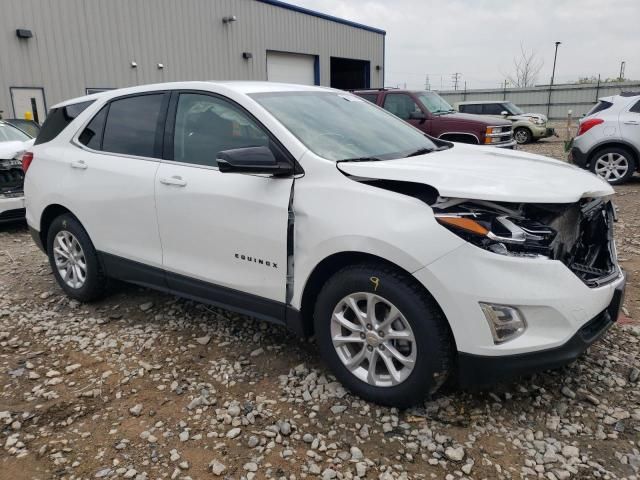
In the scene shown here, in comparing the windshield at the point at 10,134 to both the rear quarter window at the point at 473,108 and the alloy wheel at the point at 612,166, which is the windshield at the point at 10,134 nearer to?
the alloy wheel at the point at 612,166

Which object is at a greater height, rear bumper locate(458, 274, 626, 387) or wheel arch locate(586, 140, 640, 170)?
wheel arch locate(586, 140, 640, 170)

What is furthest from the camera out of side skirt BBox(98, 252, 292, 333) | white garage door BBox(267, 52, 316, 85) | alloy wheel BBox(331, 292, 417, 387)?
white garage door BBox(267, 52, 316, 85)

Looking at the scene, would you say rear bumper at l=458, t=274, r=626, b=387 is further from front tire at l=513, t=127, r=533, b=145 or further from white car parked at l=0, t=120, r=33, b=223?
front tire at l=513, t=127, r=533, b=145

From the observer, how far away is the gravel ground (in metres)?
2.40

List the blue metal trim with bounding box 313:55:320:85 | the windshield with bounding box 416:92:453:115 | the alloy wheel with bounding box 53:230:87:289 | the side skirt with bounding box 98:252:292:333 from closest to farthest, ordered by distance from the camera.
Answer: the side skirt with bounding box 98:252:292:333
the alloy wheel with bounding box 53:230:87:289
the windshield with bounding box 416:92:453:115
the blue metal trim with bounding box 313:55:320:85

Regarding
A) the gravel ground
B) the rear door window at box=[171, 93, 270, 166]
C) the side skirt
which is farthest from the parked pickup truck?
the side skirt

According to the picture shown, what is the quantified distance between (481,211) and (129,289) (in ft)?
11.0

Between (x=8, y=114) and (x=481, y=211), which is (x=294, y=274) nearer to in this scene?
(x=481, y=211)

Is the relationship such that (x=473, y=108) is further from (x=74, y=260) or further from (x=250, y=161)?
(x=250, y=161)

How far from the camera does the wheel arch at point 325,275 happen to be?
101 inches

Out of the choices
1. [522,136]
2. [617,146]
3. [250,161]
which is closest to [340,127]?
[250,161]

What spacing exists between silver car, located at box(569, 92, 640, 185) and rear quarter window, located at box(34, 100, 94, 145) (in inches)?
330

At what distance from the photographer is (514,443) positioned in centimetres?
250

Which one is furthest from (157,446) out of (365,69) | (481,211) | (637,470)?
(365,69)
